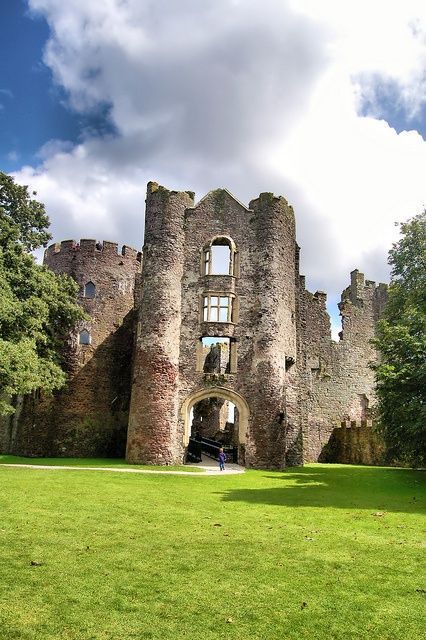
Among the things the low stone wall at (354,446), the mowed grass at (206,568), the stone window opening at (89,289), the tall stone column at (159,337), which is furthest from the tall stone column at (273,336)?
the mowed grass at (206,568)

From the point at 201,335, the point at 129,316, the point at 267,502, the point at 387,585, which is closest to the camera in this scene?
the point at 387,585

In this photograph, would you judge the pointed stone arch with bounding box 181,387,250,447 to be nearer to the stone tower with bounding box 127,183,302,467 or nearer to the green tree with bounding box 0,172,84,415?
the stone tower with bounding box 127,183,302,467

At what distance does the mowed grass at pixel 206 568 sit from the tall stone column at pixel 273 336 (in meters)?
13.5

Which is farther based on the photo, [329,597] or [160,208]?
[160,208]

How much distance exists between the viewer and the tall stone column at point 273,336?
28.5 meters

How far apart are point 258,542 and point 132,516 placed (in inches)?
135

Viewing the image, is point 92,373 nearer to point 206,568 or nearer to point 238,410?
point 238,410

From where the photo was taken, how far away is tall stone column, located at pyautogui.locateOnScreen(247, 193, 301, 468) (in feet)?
93.5

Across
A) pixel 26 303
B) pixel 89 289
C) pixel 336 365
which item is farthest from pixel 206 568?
pixel 336 365

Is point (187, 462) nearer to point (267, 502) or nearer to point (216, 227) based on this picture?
point (216, 227)

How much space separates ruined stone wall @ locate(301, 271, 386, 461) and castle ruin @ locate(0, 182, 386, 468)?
651 mm

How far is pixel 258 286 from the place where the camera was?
30.5 metres

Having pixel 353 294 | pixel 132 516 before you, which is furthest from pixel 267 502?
pixel 353 294

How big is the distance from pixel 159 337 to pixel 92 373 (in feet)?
23.9
